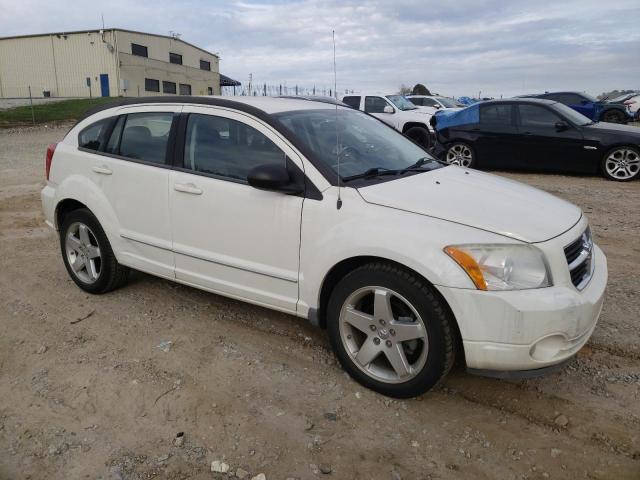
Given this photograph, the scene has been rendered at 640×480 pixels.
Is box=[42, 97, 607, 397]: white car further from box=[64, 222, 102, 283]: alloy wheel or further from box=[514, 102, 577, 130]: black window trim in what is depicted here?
box=[514, 102, 577, 130]: black window trim

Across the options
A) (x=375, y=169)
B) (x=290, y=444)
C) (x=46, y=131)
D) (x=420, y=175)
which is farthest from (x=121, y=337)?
(x=46, y=131)

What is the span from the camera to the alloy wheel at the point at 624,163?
9.72m

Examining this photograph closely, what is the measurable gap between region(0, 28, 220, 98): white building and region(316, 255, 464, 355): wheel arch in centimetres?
4302

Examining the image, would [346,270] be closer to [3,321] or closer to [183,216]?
[183,216]

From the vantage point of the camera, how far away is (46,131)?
2294cm

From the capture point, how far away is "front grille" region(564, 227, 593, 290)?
112 inches

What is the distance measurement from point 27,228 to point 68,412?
467 cm

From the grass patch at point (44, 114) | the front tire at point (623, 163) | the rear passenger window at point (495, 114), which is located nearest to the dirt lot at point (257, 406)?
the front tire at point (623, 163)

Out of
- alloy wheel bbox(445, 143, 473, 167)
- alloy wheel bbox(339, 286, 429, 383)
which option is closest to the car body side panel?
alloy wheel bbox(339, 286, 429, 383)

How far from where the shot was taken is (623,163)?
975cm

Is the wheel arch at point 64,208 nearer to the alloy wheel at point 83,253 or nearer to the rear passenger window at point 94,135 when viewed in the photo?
the alloy wheel at point 83,253

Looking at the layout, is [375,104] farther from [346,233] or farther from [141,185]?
[346,233]

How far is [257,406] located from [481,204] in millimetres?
1738

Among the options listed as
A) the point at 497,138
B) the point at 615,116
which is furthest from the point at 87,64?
the point at 497,138
